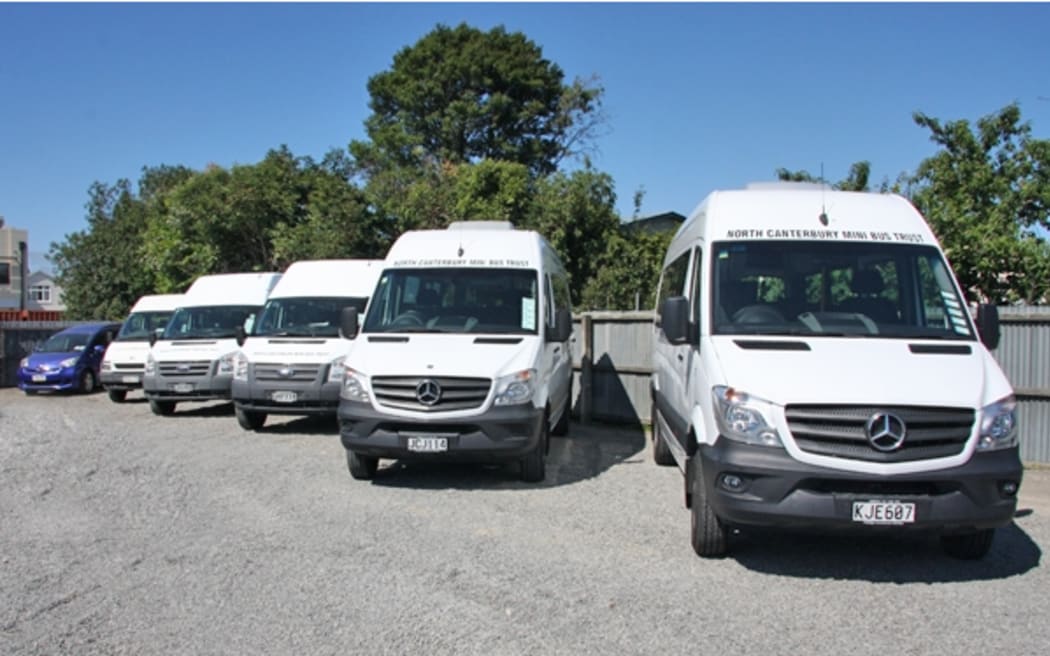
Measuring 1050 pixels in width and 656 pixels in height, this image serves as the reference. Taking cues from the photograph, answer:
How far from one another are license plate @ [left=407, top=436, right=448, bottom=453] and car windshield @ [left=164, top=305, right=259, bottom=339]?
25.7 feet

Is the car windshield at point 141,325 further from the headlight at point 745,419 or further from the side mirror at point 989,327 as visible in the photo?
the side mirror at point 989,327

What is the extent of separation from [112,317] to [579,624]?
1423 inches


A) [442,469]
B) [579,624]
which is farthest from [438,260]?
[579,624]

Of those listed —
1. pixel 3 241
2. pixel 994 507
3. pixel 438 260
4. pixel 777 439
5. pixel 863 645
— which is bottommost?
pixel 863 645

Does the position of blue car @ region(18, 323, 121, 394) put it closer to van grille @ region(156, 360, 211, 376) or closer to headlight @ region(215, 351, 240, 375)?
van grille @ region(156, 360, 211, 376)

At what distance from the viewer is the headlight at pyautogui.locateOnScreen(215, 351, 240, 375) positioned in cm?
1371

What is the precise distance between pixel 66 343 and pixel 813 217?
18735 millimetres

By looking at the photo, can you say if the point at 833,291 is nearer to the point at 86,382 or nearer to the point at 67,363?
the point at 67,363

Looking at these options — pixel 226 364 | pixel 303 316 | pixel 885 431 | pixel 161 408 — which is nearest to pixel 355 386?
pixel 885 431

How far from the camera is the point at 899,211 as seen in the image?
6984 mm

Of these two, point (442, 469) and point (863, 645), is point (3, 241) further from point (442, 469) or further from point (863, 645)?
point (863, 645)

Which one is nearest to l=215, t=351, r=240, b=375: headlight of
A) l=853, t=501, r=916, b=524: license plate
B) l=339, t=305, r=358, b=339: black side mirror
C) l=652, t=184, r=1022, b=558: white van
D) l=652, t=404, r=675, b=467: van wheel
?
l=339, t=305, r=358, b=339: black side mirror

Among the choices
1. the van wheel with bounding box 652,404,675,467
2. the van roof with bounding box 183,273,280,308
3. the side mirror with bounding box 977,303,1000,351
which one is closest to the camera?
the side mirror with bounding box 977,303,1000,351

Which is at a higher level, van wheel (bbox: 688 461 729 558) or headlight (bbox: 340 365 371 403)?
headlight (bbox: 340 365 371 403)
